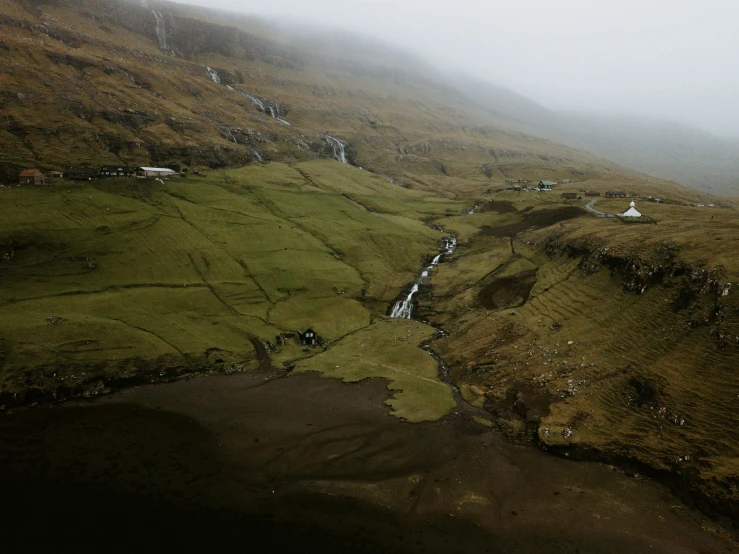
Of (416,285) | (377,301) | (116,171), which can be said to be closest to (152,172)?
(116,171)

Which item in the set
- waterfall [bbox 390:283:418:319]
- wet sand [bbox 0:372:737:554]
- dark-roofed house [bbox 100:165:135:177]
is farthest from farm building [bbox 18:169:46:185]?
waterfall [bbox 390:283:418:319]

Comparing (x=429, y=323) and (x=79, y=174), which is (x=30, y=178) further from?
(x=429, y=323)

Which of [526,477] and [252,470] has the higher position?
[526,477]

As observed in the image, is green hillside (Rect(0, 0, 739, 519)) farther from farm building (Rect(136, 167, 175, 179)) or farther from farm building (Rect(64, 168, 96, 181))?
farm building (Rect(136, 167, 175, 179))

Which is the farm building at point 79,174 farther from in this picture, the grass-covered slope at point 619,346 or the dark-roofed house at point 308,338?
the grass-covered slope at point 619,346

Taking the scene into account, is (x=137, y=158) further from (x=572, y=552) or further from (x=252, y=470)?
(x=572, y=552)

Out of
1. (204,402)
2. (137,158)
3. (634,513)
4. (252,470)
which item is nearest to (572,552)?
(634,513)
